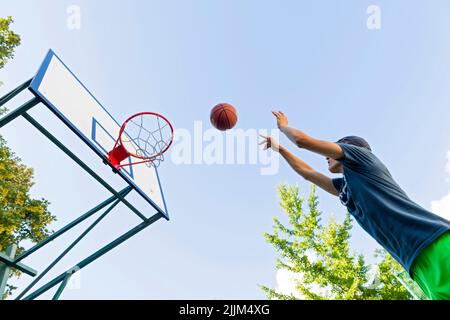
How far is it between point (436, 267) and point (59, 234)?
4.93m

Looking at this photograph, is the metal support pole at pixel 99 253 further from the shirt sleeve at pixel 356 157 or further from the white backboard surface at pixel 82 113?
the shirt sleeve at pixel 356 157

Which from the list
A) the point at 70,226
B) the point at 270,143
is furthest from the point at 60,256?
the point at 270,143

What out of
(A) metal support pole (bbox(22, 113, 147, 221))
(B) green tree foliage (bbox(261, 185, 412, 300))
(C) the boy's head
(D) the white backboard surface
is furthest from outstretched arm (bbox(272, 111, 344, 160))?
(B) green tree foliage (bbox(261, 185, 412, 300))

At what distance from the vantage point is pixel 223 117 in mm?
4695

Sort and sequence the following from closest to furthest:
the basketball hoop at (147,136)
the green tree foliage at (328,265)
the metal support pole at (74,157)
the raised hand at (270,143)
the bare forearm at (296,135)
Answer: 1. the bare forearm at (296,135)
2. the raised hand at (270,143)
3. the metal support pole at (74,157)
4. the basketball hoop at (147,136)
5. the green tree foliage at (328,265)

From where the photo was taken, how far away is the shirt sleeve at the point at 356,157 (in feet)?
6.23

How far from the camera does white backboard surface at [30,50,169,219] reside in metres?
4.05

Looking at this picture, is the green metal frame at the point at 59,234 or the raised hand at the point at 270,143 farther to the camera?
the green metal frame at the point at 59,234

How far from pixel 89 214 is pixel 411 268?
481 centimetres

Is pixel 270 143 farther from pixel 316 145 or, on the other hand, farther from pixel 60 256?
pixel 60 256

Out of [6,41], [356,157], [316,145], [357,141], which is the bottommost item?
[356,157]

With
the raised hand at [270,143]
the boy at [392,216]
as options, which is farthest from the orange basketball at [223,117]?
the boy at [392,216]

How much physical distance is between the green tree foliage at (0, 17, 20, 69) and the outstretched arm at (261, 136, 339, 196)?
465 inches

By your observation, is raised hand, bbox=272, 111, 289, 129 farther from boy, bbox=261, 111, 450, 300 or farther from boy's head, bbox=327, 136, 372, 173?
boy's head, bbox=327, 136, 372, 173
